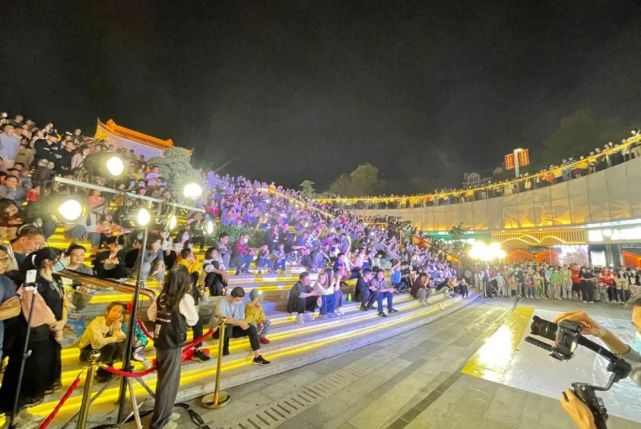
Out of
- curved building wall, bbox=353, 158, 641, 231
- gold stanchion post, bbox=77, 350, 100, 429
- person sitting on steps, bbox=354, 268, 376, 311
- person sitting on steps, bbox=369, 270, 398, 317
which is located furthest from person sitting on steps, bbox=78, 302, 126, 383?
curved building wall, bbox=353, 158, 641, 231

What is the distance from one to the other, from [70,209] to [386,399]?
512cm

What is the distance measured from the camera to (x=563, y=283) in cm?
1397

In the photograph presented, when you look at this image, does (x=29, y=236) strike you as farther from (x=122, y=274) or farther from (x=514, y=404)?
(x=514, y=404)

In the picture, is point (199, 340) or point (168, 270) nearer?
point (199, 340)

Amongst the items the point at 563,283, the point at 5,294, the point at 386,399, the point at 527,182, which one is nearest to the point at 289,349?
the point at 386,399

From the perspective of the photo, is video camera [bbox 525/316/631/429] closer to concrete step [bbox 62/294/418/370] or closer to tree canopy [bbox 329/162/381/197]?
concrete step [bbox 62/294/418/370]

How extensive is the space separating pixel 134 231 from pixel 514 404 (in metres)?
7.64

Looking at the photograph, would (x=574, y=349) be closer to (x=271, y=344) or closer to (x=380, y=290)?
(x=271, y=344)

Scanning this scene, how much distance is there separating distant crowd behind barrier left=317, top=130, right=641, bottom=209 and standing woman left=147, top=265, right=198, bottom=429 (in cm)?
1941

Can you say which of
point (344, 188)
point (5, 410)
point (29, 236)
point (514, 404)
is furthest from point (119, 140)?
point (344, 188)

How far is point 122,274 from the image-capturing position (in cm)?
497

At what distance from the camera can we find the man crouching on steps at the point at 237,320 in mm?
4574

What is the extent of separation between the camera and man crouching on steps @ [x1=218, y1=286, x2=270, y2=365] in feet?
15.0

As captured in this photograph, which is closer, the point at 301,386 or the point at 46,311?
the point at 46,311
